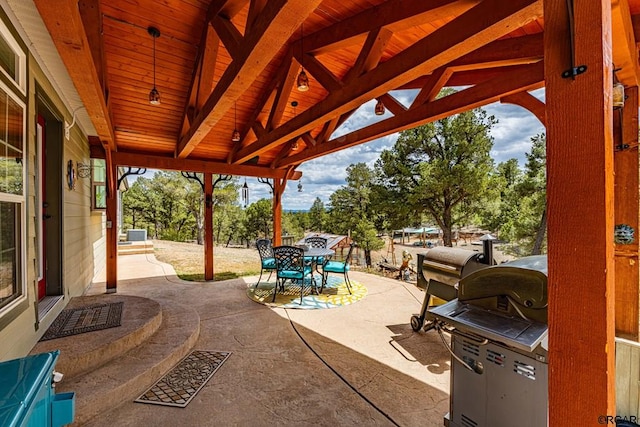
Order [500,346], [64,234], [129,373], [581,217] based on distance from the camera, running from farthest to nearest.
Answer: [64,234], [129,373], [500,346], [581,217]

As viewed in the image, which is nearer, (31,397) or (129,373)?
(31,397)

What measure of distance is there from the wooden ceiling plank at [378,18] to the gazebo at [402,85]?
0.01 meters

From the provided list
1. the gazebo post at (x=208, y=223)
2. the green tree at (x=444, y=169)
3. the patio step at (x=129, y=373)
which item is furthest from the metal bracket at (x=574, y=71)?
the green tree at (x=444, y=169)

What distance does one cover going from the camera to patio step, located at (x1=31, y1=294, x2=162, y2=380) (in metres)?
2.25

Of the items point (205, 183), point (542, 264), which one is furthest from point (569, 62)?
point (205, 183)

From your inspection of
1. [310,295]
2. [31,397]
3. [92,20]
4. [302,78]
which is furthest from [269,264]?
[31,397]

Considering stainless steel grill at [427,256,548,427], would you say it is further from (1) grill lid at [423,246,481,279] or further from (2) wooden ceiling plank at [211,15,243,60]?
(2) wooden ceiling plank at [211,15,243,60]

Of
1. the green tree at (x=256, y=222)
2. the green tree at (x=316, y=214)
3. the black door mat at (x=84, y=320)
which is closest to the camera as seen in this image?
the black door mat at (x=84, y=320)

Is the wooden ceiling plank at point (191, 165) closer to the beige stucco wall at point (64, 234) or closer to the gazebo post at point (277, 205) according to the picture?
the gazebo post at point (277, 205)

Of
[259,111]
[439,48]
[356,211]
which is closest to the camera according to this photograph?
[439,48]

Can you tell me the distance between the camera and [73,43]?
1703 millimetres

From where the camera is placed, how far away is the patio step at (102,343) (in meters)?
2.25

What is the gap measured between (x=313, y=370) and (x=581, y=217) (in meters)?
2.51

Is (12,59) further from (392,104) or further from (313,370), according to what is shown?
(392,104)
